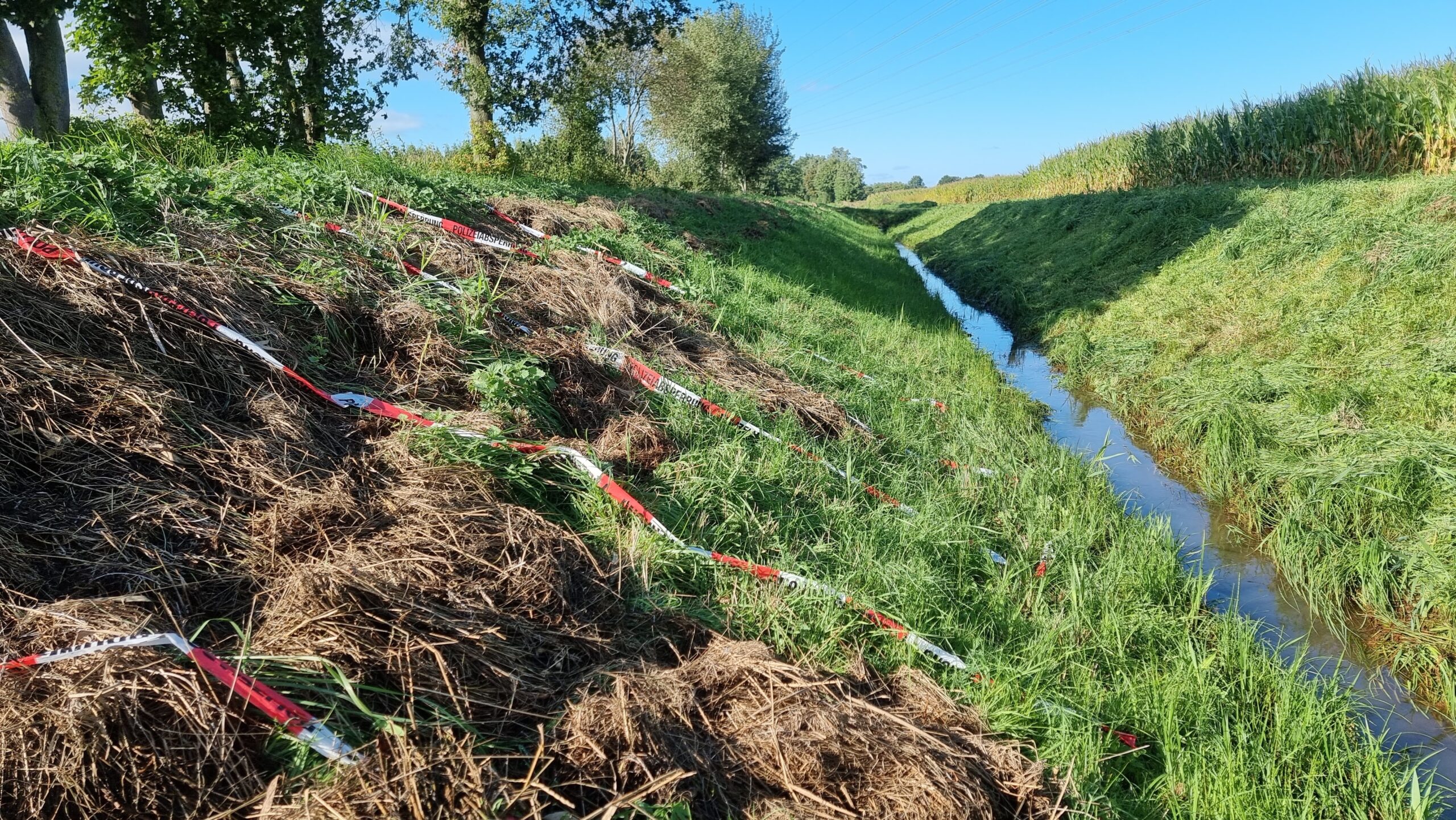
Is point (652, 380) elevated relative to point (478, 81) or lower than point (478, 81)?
lower

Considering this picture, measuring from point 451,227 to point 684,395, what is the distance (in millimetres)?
2860

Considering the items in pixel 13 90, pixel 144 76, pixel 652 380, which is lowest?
pixel 652 380

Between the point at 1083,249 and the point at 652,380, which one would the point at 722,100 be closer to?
the point at 1083,249

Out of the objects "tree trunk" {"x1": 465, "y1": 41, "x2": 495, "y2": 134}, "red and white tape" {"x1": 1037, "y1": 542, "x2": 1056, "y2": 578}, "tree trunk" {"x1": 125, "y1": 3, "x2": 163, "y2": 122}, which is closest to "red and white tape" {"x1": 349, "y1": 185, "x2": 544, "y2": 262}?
"red and white tape" {"x1": 1037, "y1": 542, "x2": 1056, "y2": 578}

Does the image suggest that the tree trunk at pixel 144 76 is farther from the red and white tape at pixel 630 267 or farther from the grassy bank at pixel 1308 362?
the grassy bank at pixel 1308 362

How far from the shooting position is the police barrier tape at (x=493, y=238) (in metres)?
6.59

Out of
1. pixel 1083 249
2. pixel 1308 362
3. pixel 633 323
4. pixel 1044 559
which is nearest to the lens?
pixel 1044 559

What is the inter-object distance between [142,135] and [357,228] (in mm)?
3772

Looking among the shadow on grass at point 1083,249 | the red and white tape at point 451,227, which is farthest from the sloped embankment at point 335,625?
the shadow on grass at point 1083,249

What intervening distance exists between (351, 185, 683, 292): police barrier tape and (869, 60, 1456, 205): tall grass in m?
15.1

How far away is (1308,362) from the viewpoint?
707cm

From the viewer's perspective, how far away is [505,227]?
26.2 ft

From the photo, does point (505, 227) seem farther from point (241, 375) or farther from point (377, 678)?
point (377, 678)

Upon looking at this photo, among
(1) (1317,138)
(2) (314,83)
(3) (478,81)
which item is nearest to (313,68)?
(2) (314,83)
